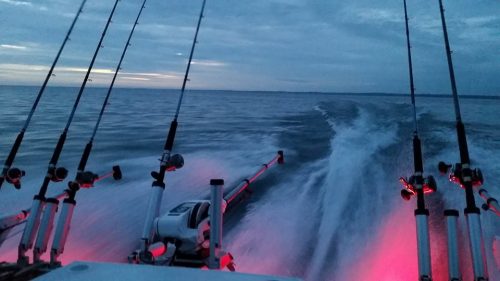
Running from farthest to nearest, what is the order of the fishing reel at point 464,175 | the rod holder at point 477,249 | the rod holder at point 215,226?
the fishing reel at point 464,175 → the rod holder at point 215,226 → the rod holder at point 477,249

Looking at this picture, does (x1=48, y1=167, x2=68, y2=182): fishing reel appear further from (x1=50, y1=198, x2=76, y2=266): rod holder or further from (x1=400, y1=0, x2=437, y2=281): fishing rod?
(x1=400, y1=0, x2=437, y2=281): fishing rod

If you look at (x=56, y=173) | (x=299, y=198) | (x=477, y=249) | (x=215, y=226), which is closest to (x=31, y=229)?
(x=56, y=173)

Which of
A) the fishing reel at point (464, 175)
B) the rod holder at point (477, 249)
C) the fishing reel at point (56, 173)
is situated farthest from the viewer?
the fishing reel at point (56, 173)

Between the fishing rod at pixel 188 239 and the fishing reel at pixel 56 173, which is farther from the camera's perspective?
the fishing reel at pixel 56 173

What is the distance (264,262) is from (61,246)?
6.12ft

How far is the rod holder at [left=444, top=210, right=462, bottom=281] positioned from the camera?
195cm

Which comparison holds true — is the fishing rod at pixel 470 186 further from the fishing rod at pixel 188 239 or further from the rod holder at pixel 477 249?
the fishing rod at pixel 188 239

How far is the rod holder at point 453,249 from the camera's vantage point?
1945 mm

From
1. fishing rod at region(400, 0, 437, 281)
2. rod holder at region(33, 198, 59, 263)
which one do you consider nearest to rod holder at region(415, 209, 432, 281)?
fishing rod at region(400, 0, 437, 281)

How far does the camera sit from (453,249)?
6.60 ft

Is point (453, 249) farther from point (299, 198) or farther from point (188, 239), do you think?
point (299, 198)

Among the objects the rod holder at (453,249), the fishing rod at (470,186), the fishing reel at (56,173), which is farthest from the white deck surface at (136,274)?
the fishing reel at (56,173)

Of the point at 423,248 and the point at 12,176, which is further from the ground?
the point at 12,176

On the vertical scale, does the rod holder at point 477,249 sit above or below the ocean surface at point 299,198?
below
